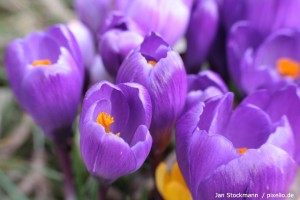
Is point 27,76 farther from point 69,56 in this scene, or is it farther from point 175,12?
point 175,12

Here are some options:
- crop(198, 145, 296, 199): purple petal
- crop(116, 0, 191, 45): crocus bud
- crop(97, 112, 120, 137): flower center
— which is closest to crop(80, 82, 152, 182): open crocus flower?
crop(97, 112, 120, 137): flower center

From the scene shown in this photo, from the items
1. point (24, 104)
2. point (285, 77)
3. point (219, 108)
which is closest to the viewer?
point (219, 108)

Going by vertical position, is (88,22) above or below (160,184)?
above

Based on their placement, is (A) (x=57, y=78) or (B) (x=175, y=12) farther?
(B) (x=175, y=12)

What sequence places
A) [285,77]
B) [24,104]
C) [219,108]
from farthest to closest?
[285,77] → [24,104] → [219,108]

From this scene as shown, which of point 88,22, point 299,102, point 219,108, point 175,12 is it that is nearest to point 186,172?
point 219,108

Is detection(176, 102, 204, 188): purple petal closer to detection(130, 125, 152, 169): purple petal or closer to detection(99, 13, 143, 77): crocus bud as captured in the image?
detection(130, 125, 152, 169): purple petal
